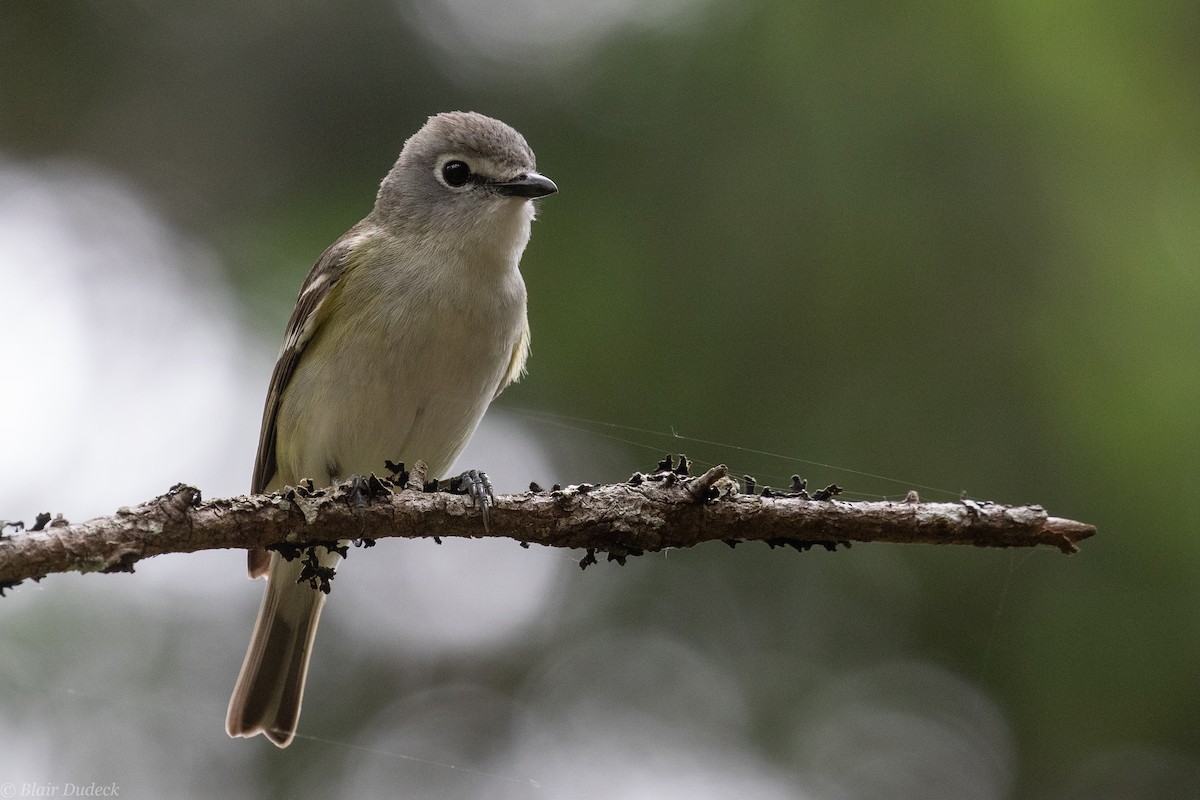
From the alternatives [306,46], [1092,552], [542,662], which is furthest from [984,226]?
[306,46]

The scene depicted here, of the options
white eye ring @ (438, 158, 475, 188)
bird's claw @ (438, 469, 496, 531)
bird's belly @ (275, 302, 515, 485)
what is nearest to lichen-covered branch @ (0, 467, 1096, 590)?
bird's claw @ (438, 469, 496, 531)

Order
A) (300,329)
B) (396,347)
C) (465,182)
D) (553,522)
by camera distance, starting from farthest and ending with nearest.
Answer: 1. (465,182)
2. (300,329)
3. (396,347)
4. (553,522)

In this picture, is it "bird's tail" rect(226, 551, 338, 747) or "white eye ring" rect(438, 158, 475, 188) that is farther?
"white eye ring" rect(438, 158, 475, 188)

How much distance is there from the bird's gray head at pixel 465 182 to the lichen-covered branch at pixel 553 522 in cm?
197

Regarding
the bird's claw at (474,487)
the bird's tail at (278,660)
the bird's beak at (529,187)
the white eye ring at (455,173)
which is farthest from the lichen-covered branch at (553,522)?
the white eye ring at (455,173)

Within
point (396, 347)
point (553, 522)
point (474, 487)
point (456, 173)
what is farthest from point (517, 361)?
point (553, 522)

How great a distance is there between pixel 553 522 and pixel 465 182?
2.55 meters

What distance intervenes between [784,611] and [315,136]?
338 centimetres

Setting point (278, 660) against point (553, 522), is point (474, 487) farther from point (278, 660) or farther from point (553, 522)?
point (278, 660)

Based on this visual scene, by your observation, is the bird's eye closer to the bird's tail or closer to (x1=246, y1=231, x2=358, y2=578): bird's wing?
(x1=246, y1=231, x2=358, y2=578): bird's wing

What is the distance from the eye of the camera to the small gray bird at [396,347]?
4.16 meters

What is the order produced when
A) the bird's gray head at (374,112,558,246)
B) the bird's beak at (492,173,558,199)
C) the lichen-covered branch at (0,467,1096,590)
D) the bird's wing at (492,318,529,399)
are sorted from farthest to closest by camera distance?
the bird's wing at (492,318,529,399) → the bird's gray head at (374,112,558,246) → the bird's beak at (492,173,558,199) → the lichen-covered branch at (0,467,1096,590)

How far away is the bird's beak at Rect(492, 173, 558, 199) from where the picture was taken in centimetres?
432

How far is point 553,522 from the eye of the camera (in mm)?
2520
